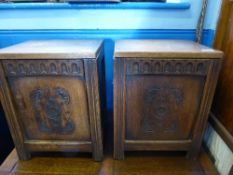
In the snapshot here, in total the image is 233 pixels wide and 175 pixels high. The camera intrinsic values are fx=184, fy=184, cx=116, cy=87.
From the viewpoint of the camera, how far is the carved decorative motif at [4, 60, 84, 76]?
67cm

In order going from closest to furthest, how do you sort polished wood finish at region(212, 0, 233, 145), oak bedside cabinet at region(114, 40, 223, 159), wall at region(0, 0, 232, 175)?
oak bedside cabinet at region(114, 40, 223, 159), polished wood finish at region(212, 0, 233, 145), wall at region(0, 0, 232, 175)

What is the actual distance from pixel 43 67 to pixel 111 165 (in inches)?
20.6

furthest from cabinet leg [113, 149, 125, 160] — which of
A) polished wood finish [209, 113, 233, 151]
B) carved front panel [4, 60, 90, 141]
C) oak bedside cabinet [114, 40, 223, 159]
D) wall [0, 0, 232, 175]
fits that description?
wall [0, 0, 232, 175]

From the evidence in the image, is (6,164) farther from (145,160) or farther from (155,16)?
(155,16)

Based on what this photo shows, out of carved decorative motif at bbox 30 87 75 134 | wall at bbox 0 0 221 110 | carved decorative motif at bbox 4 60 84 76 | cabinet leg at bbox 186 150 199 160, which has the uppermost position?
wall at bbox 0 0 221 110

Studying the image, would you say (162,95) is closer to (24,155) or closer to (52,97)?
(52,97)

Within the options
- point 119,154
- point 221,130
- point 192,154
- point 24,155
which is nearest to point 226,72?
point 221,130

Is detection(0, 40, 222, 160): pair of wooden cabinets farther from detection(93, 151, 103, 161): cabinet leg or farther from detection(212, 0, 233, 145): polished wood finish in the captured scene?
detection(212, 0, 233, 145): polished wood finish

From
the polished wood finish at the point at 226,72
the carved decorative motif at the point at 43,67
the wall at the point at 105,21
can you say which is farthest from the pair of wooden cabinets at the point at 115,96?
the wall at the point at 105,21

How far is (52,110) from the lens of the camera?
29.9 inches

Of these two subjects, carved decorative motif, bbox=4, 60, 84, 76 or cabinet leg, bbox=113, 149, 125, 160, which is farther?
cabinet leg, bbox=113, 149, 125, 160

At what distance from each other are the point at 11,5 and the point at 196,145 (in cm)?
118

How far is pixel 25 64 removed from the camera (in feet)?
2.20

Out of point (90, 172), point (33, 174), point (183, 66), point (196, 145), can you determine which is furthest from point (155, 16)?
point (33, 174)
